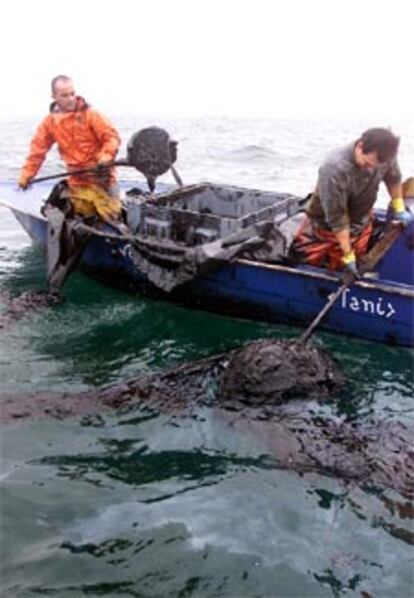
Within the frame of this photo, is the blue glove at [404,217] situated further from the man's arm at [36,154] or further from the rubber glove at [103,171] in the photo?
the man's arm at [36,154]

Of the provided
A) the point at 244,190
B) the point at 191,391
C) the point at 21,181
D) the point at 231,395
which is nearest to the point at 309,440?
the point at 231,395

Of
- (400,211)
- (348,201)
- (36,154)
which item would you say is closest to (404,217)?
(400,211)

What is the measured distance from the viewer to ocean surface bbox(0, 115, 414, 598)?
13.8 ft

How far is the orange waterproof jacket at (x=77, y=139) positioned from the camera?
27.6ft

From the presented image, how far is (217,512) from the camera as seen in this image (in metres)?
4.79

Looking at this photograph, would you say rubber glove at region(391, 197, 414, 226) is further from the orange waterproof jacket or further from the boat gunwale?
the orange waterproof jacket

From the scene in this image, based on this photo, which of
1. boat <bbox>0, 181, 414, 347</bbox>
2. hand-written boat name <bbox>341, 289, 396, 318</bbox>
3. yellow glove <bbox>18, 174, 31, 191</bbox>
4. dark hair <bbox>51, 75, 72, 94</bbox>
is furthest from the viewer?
yellow glove <bbox>18, 174, 31, 191</bbox>

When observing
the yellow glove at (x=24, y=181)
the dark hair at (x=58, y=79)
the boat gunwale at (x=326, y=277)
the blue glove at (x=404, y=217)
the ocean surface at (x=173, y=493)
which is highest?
the dark hair at (x=58, y=79)

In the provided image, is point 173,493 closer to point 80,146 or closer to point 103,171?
point 103,171

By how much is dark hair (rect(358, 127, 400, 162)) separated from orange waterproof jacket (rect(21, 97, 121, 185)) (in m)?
3.48

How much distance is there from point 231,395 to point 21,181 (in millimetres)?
4391

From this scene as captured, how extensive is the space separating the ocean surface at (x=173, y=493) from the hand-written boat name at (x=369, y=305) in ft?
1.46

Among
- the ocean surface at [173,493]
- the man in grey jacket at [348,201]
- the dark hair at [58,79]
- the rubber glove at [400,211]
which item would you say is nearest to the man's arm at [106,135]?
the dark hair at [58,79]

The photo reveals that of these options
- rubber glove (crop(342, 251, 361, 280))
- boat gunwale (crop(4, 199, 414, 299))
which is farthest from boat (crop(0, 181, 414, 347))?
rubber glove (crop(342, 251, 361, 280))
